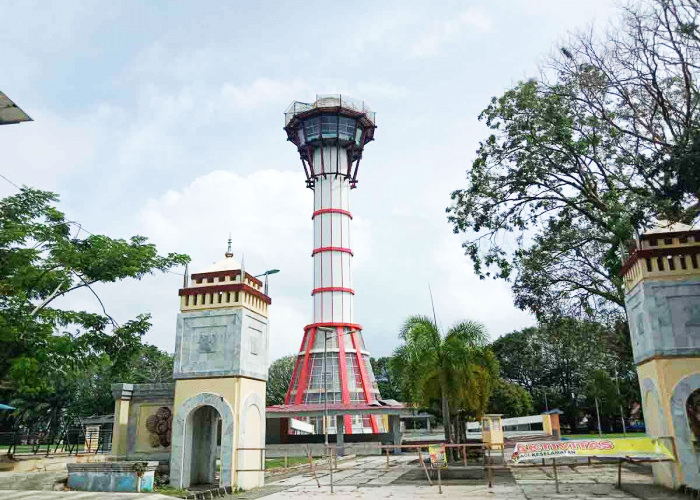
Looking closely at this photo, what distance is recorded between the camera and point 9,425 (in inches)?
2088

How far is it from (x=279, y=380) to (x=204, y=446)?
42296 mm

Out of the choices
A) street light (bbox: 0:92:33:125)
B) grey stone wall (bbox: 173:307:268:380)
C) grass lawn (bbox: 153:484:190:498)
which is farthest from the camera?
grey stone wall (bbox: 173:307:268:380)

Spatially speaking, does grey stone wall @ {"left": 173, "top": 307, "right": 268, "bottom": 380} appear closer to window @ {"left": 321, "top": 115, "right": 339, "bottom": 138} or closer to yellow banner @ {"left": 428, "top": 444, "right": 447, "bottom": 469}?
yellow banner @ {"left": 428, "top": 444, "right": 447, "bottom": 469}

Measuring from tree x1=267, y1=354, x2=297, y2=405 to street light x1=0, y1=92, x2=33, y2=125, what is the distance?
53.6 metres

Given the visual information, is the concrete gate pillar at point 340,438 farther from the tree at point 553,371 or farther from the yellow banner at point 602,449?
the yellow banner at point 602,449

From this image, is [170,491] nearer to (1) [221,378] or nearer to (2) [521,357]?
(1) [221,378]

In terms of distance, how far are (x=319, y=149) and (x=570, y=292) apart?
104ft

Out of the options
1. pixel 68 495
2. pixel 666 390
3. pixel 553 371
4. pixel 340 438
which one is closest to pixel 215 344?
pixel 68 495

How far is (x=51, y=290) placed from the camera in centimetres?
1700

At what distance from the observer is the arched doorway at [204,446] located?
18.5 metres

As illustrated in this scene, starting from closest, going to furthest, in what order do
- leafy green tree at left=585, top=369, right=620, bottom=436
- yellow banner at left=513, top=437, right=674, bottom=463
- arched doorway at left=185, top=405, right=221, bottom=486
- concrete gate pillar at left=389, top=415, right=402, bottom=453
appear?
1. yellow banner at left=513, top=437, right=674, bottom=463
2. arched doorway at left=185, top=405, right=221, bottom=486
3. concrete gate pillar at left=389, top=415, right=402, bottom=453
4. leafy green tree at left=585, top=369, right=620, bottom=436

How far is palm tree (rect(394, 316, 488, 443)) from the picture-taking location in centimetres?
2203

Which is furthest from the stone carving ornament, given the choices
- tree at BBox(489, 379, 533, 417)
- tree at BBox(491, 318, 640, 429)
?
tree at BBox(489, 379, 533, 417)

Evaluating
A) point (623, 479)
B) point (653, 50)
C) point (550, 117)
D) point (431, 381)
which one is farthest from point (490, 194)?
point (623, 479)
